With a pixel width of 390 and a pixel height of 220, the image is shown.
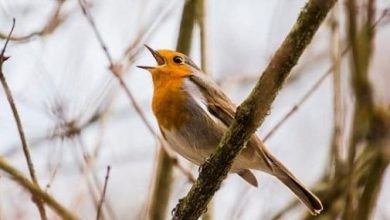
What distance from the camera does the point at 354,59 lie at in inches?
101

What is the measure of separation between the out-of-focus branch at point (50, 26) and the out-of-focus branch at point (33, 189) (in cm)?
72

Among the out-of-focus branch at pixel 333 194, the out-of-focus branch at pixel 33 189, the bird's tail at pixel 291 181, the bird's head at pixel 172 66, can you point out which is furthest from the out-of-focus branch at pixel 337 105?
the out-of-focus branch at pixel 33 189

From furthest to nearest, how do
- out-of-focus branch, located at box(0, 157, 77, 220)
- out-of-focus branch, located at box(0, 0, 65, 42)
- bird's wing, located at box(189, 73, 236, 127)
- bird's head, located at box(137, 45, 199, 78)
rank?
1. bird's head, located at box(137, 45, 199, 78)
2. bird's wing, located at box(189, 73, 236, 127)
3. out-of-focus branch, located at box(0, 0, 65, 42)
4. out-of-focus branch, located at box(0, 157, 77, 220)

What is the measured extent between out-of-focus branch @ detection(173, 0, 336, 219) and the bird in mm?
830

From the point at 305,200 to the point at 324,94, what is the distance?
11.4 feet

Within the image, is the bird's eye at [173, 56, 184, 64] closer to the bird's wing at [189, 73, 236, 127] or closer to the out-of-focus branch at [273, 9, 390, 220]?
the bird's wing at [189, 73, 236, 127]

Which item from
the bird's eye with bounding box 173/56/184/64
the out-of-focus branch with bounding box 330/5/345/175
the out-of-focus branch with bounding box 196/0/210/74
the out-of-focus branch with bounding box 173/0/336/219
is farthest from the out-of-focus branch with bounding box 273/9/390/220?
the bird's eye with bounding box 173/56/184/64

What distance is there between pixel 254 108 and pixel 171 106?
5.23ft

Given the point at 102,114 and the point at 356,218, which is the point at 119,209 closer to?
the point at 102,114

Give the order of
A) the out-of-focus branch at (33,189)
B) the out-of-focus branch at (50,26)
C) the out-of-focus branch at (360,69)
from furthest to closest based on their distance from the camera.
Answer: the out-of-focus branch at (50,26) < the out-of-focus branch at (33,189) < the out-of-focus branch at (360,69)

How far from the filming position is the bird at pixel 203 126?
4.32 m

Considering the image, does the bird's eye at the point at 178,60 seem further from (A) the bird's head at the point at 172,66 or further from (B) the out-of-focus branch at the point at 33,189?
(B) the out-of-focus branch at the point at 33,189

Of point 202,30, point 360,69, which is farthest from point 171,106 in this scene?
point 360,69

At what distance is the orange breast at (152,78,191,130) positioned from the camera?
14.4 feet
